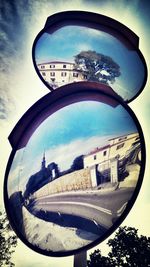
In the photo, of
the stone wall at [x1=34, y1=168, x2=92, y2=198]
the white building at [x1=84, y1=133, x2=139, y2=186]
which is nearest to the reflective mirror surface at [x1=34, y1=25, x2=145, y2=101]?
the white building at [x1=84, y1=133, x2=139, y2=186]

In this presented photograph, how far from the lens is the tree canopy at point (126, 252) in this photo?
16.9 meters

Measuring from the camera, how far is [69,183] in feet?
25.3

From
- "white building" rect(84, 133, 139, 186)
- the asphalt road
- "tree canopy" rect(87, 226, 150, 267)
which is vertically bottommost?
"tree canopy" rect(87, 226, 150, 267)

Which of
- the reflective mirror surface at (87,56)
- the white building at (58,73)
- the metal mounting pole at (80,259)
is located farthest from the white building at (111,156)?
the white building at (58,73)

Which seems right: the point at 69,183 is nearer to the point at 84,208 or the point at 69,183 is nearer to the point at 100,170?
the point at 84,208

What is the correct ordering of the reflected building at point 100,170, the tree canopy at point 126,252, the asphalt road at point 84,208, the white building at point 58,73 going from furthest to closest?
1. the tree canopy at point 126,252
2. the white building at point 58,73
3. the reflected building at point 100,170
4. the asphalt road at point 84,208

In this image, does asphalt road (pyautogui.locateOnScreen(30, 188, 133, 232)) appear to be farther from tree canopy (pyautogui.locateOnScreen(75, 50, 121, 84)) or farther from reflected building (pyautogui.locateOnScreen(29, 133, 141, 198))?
tree canopy (pyautogui.locateOnScreen(75, 50, 121, 84))

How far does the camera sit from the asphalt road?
662 centimetres

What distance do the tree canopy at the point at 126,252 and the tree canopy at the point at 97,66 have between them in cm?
1101

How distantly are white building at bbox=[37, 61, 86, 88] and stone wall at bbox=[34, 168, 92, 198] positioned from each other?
7.49 m

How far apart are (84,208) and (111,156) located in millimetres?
1753

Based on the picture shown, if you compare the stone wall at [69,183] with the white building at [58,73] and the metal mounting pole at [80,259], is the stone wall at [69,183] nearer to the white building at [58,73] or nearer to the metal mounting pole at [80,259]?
the metal mounting pole at [80,259]

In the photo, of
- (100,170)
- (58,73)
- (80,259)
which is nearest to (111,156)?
(100,170)

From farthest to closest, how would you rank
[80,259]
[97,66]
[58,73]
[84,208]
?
[97,66] → [58,73] → [84,208] → [80,259]
